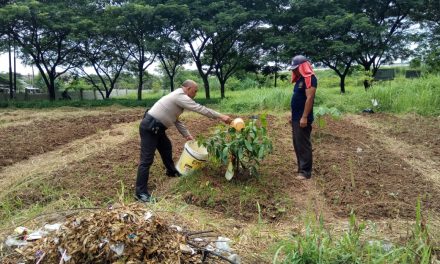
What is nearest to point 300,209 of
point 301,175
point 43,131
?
point 301,175

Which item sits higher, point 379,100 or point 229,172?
point 379,100

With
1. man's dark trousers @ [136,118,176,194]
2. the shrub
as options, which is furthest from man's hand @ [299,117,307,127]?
man's dark trousers @ [136,118,176,194]

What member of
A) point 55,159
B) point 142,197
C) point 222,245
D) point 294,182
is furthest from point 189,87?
point 55,159

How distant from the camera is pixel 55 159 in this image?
6.38m

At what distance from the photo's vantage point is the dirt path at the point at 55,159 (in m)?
5.23

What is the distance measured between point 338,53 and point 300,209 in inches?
552

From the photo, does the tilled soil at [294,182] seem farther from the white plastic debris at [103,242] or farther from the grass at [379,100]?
the grass at [379,100]

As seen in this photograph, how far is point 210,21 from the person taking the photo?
1750cm

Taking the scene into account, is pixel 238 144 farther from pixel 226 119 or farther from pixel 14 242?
pixel 14 242

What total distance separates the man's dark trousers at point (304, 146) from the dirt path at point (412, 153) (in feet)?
4.73

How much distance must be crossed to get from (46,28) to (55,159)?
1302 cm

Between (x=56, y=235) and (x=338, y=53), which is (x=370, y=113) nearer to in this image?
(x=338, y=53)

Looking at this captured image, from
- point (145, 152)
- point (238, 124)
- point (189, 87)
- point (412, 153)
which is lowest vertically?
point (412, 153)

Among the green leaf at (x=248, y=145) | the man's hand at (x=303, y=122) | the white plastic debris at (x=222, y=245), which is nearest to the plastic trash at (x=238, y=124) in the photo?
the green leaf at (x=248, y=145)
